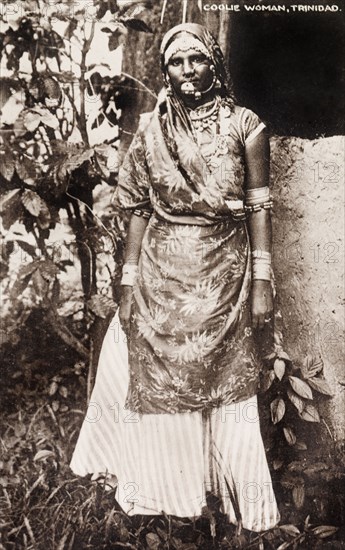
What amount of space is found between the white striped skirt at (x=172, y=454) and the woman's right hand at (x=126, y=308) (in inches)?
0.8

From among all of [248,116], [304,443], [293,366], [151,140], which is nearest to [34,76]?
[151,140]

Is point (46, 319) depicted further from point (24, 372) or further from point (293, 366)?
point (293, 366)

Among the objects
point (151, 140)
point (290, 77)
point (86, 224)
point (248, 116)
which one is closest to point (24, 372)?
point (86, 224)

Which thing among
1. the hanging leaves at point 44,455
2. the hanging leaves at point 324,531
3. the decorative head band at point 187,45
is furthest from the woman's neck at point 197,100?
the hanging leaves at point 324,531

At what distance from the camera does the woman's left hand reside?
7.80ft

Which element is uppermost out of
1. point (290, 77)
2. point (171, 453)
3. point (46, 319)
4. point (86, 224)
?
point (290, 77)

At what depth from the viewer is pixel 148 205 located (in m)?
2.37

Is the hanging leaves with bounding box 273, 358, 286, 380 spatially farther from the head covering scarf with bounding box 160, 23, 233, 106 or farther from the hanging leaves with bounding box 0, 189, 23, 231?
the hanging leaves with bounding box 0, 189, 23, 231

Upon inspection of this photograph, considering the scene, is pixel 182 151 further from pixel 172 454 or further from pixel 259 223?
pixel 172 454

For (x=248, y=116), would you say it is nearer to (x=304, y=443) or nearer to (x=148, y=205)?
(x=148, y=205)

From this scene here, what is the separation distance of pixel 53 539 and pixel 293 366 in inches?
37.4

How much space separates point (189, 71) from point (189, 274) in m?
0.63

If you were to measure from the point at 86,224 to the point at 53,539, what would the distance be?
102 cm

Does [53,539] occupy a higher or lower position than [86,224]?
lower
